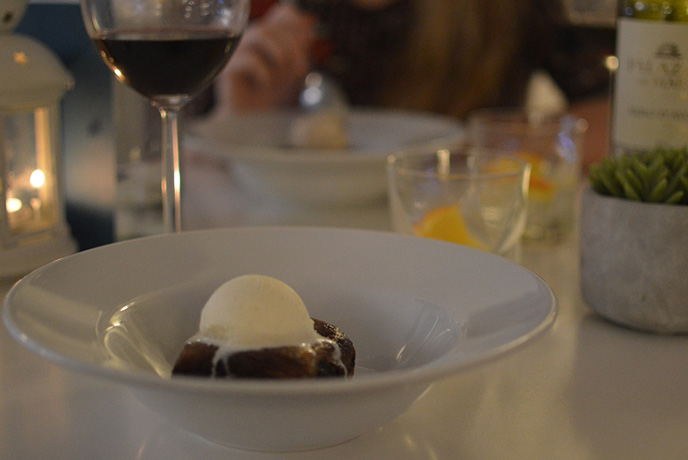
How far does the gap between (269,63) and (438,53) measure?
487 mm

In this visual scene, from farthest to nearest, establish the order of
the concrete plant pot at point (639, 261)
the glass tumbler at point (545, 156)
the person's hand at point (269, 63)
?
the person's hand at point (269, 63) < the glass tumbler at point (545, 156) < the concrete plant pot at point (639, 261)

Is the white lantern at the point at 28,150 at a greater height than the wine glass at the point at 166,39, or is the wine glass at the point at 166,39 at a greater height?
the wine glass at the point at 166,39

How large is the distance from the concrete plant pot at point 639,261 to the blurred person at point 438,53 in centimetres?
127

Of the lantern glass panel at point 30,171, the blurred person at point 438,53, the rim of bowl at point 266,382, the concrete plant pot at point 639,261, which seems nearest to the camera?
the rim of bowl at point 266,382

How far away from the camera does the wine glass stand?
67cm

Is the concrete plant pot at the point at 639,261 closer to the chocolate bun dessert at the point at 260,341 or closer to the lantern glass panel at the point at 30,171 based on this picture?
the chocolate bun dessert at the point at 260,341

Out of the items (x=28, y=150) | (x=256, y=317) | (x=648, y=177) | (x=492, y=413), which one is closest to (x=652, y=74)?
(x=648, y=177)

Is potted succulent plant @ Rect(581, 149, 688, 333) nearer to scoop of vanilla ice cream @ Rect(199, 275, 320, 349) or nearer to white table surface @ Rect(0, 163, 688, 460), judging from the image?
white table surface @ Rect(0, 163, 688, 460)

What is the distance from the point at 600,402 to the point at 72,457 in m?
0.38

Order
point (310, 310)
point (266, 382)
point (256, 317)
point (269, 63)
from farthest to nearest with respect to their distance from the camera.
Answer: point (269, 63), point (310, 310), point (256, 317), point (266, 382)

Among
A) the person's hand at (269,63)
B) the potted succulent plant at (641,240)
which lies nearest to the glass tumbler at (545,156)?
the potted succulent plant at (641,240)

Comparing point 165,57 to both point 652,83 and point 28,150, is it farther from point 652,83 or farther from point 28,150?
point 652,83

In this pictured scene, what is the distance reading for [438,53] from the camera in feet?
6.55

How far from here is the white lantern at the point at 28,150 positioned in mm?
731
